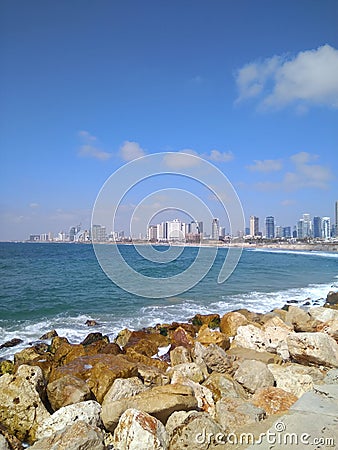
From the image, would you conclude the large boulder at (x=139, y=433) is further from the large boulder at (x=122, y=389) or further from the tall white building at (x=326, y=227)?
the tall white building at (x=326, y=227)

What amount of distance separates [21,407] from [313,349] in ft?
18.2

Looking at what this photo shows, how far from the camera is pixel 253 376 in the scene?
237 inches

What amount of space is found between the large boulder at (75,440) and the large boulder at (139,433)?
298 mm

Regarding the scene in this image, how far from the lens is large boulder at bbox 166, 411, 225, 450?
384 centimetres

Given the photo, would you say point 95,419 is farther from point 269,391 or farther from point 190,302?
point 190,302

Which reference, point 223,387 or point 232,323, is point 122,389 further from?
point 232,323

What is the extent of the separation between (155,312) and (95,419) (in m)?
11.2

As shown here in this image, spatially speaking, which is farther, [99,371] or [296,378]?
[99,371]

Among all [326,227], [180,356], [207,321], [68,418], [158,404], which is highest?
[326,227]

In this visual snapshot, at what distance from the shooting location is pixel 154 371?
253 inches

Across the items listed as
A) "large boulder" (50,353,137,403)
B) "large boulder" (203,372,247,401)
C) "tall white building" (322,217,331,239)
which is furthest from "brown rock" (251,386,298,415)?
"tall white building" (322,217,331,239)

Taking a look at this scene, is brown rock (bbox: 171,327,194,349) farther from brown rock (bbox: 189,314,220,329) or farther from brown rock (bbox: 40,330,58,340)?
brown rock (bbox: 40,330,58,340)

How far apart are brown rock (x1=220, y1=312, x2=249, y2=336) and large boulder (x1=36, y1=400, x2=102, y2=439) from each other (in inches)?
270

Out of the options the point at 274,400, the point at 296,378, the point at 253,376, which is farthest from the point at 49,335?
the point at 274,400
